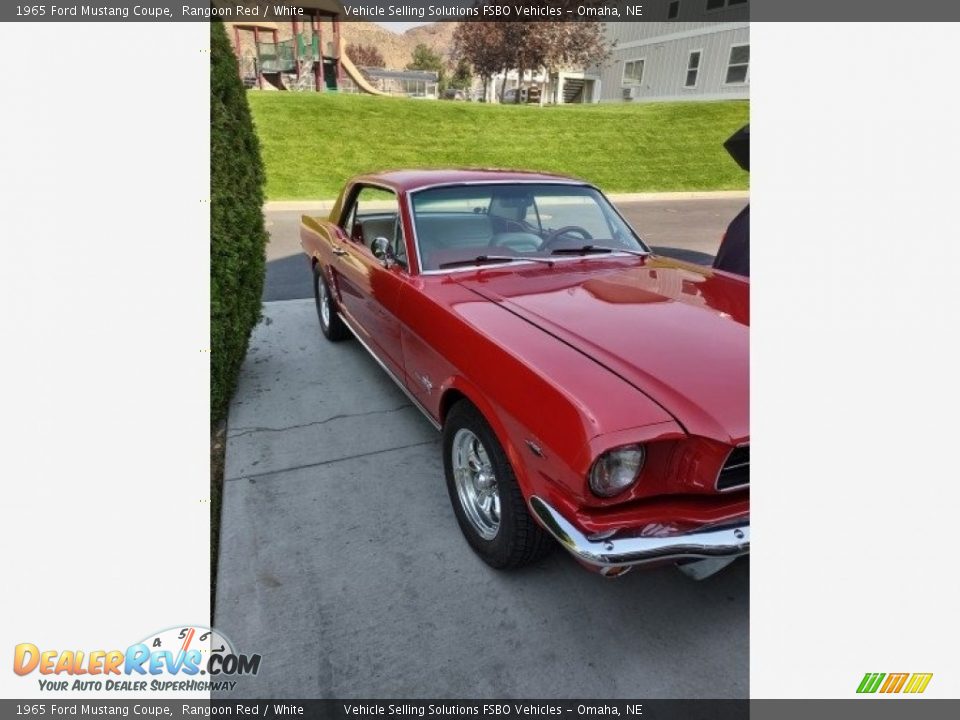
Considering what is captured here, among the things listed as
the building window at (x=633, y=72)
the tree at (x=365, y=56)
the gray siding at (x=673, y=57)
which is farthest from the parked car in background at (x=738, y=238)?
the tree at (x=365, y=56)

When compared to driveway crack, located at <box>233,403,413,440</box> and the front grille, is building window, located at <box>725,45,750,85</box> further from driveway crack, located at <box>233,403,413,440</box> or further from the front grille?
the front grille

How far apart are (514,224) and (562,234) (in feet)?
1.03

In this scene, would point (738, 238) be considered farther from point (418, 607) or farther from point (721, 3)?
point (721, 3)

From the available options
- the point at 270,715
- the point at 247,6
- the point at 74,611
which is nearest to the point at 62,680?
the point at 74,611

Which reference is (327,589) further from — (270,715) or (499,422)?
(499,422)

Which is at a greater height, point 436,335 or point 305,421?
point 436,335

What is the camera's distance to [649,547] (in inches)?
66.5

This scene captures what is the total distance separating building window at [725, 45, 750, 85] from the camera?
20.9 meters

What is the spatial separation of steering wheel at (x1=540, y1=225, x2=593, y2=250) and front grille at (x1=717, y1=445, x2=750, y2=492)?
1779 mm

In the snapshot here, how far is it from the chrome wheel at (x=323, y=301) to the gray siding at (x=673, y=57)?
2063 cm

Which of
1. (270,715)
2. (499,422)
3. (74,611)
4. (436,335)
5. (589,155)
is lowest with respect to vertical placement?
(270,715)

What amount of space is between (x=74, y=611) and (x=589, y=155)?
56.3 ft

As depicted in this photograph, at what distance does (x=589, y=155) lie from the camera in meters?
16.8
